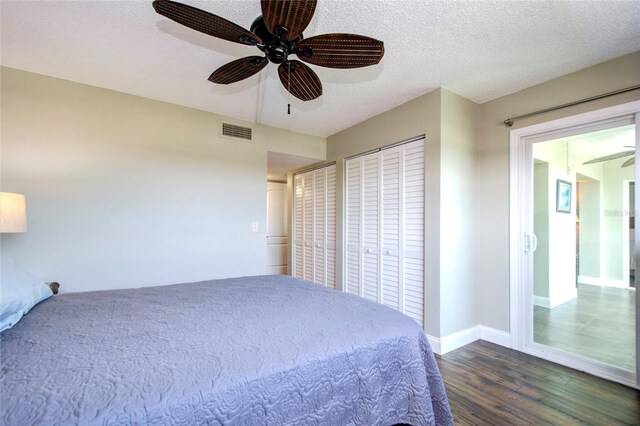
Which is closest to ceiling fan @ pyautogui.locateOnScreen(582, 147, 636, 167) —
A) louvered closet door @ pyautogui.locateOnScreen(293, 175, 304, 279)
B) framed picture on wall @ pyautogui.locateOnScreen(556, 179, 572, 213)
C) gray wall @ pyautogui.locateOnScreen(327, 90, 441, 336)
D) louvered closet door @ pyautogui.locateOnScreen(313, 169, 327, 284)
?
framed picture on wall @ pyautogui.locateOnScreen(556, 179, 572, 213)

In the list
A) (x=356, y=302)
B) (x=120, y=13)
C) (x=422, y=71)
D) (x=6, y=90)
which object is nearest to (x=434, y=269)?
(x=356, y=302)

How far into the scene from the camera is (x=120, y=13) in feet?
5.64

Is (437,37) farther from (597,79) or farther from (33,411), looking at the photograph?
(33,411)

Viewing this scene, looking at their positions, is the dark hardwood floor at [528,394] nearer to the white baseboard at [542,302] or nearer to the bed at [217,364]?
the white baseboard at [542,302]

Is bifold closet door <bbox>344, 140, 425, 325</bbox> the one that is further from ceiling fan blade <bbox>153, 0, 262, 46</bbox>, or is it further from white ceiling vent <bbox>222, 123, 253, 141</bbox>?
ceiling fan blade <bbox>153, 0, 262, 46</bbox>

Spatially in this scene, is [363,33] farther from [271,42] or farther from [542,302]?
[542,302]

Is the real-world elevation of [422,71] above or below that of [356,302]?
above

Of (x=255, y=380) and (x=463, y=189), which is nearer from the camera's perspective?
(x=255, y=380)

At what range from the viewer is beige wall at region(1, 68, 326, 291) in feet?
7.75

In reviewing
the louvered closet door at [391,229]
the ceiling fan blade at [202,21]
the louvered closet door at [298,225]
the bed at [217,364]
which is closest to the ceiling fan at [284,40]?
the ceiling fan blade at [202,21]

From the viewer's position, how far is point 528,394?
1.98 m

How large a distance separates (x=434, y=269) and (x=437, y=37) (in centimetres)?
190

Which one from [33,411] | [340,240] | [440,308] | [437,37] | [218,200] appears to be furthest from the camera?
[340,240]

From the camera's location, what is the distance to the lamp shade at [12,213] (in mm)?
1868
